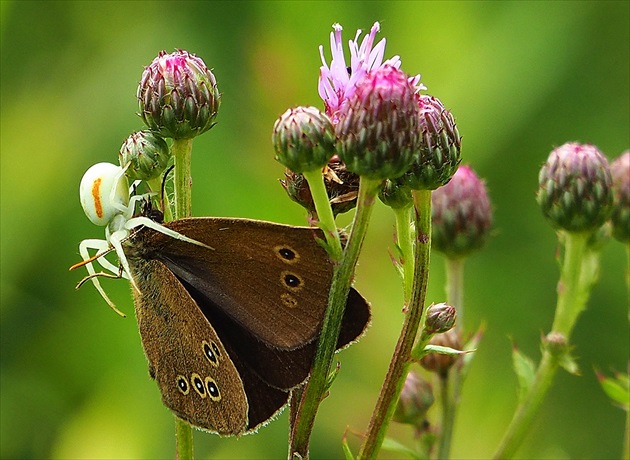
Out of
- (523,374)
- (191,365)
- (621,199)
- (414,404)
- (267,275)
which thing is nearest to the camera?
(267,275)

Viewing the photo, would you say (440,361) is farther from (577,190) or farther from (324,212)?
(324,212)

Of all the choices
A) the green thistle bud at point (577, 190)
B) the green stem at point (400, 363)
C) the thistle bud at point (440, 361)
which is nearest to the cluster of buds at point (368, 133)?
the green stem at point (400, 363)

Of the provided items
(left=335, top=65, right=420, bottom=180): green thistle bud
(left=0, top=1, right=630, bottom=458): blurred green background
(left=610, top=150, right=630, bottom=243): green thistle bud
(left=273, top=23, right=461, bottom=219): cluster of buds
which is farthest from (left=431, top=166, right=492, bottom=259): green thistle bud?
(left=335, top=65, right=420, bottom=180): green thistle bud

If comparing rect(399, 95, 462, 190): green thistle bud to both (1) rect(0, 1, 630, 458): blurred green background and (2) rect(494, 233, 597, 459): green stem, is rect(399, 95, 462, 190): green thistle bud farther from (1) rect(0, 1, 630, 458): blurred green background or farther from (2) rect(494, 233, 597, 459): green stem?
(1) rect(0, 1, 630, 458): blurred green background

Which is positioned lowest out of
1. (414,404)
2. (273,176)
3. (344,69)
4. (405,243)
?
(414,404)

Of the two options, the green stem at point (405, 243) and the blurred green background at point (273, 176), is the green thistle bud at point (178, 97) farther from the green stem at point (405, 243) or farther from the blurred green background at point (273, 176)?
the blurred green background at point (273, 176)

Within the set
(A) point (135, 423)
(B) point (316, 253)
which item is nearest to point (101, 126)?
(A) point (135, 423)

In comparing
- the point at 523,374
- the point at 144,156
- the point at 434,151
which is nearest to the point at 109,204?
the point at 144,156
